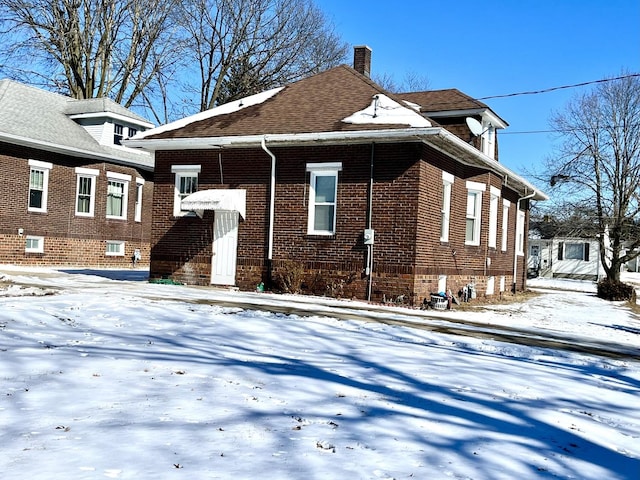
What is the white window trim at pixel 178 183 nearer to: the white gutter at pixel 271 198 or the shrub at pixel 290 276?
the white gutter at pixel 271 198

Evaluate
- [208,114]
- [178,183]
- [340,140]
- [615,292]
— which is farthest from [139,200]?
[615,292]

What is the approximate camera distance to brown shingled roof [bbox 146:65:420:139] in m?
17.3

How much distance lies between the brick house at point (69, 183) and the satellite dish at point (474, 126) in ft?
50.5

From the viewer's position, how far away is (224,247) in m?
18.1

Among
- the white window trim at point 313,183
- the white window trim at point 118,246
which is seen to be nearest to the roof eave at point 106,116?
the white window trim at point 118,246

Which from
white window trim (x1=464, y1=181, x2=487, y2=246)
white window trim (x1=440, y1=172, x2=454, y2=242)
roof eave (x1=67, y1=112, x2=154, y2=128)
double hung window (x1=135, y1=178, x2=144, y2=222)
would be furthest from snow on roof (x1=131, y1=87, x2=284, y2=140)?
double hung window (x1=135, y1=178, x2=144, y2=222)

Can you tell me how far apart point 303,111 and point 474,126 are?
5446 millimetres

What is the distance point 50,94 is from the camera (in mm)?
29312

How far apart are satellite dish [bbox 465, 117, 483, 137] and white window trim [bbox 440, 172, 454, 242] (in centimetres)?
245

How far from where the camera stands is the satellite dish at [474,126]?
1975 cm

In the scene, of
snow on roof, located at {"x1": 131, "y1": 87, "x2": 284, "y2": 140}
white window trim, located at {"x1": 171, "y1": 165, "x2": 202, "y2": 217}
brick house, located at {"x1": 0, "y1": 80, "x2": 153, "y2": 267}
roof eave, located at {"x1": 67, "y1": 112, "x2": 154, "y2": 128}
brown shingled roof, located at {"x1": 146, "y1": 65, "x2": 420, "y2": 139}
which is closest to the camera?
brown shingled roof, located at {"x1": 146, "y1": 65, "x2": 420, "y2": 139}

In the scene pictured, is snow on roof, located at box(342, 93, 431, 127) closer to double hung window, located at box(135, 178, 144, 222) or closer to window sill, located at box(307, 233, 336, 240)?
window sill, located at box(307, 233, 336, 240)

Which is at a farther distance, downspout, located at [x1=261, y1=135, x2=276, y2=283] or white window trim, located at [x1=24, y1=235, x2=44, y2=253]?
white window trim, located at [x1=24, y1=235, x2=44, y2=253]

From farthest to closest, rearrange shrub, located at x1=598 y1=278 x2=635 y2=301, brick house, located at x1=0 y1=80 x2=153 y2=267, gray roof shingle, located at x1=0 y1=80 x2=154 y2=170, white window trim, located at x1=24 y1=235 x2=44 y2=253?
shrub, located at x1=598 y1=278 x2=635 y2=301, white window trim, located at x1=24 y1=235 x2=44 y2=253, gray roof shingle, located at x1=0 y1=80 x2=154 y2=170, brick house, located at x1=0 y1=80 x2=153 y2=267
